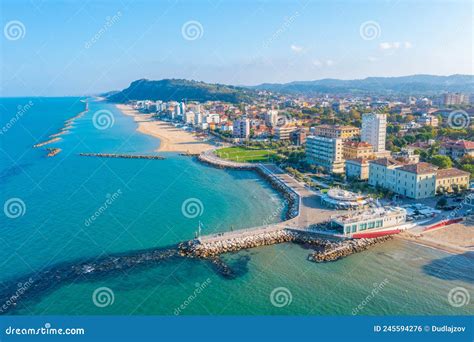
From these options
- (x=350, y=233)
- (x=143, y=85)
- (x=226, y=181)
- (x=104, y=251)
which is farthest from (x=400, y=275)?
(x=143, y=85)

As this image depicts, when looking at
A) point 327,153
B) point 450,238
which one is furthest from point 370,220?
point 327,153

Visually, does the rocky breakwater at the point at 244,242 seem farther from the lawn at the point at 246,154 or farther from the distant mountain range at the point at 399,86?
the distant mountain range at the point at 399,86

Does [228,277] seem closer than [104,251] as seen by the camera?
Yes

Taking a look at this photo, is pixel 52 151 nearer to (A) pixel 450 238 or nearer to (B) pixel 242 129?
(B) pixel 242 129

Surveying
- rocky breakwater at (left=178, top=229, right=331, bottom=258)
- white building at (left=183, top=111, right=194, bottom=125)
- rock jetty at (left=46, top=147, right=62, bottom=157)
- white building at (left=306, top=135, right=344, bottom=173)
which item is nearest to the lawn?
white building at (left=306, top=135, right=344, bottom=173)

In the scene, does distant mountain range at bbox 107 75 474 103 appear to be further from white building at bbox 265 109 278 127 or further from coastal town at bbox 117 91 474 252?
coastal town at bbox 117 91 474 252

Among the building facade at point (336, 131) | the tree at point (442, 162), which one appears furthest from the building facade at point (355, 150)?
the building facade at point (336, 131)

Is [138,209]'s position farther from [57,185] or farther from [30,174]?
[30,174]
